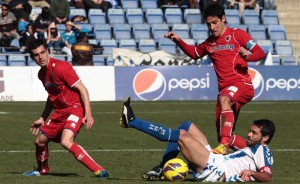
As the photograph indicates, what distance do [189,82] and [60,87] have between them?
1742 centimetres

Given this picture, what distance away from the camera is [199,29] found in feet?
113

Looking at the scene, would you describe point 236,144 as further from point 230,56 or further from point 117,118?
point 117,118

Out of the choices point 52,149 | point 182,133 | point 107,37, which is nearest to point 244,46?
point 182,133

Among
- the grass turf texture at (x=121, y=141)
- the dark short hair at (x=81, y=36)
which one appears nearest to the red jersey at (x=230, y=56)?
the grass turf texture at (x=121, y=141)

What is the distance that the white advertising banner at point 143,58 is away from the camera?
2942 cm

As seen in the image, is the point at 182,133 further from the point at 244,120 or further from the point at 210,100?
the point at 210,100

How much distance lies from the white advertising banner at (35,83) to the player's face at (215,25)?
14877mm

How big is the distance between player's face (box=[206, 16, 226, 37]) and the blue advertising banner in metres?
15.5

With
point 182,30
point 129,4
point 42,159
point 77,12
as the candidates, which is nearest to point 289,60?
point 182,30

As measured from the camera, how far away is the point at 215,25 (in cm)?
1242

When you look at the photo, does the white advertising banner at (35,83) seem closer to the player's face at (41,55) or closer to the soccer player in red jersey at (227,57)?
the soccer player in red jersey at (227,57)

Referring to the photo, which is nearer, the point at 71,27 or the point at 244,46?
the point at 244,46

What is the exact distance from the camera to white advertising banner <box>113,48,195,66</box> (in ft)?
96.5

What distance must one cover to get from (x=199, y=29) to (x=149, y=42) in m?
2.67
